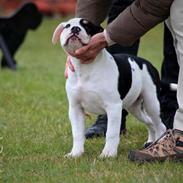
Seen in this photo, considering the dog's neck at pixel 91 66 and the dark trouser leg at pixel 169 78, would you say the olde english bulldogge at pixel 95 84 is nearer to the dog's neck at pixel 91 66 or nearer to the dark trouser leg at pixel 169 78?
the dog's neck at pixel 91 66

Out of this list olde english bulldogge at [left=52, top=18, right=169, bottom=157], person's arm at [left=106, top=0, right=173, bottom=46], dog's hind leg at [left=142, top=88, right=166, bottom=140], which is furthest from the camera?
dog's hind leg at [left=142, top=88, right=166, bottom=140]

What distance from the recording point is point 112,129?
4.11 meters

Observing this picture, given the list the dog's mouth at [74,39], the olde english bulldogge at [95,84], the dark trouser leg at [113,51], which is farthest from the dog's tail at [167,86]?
the dog's mouth at [74,39]

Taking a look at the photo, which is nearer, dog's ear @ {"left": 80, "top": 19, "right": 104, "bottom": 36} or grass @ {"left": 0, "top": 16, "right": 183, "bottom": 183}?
grass @ {"left": 0, "top": 16, "right": 183, "bottom": 183}

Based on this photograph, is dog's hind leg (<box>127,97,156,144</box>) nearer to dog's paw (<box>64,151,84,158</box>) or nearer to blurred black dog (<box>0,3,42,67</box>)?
dog's paw (<box>64,151,84,158</box>)

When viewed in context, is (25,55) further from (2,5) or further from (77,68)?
(2,5)

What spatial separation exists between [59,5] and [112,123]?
22140 millimetres

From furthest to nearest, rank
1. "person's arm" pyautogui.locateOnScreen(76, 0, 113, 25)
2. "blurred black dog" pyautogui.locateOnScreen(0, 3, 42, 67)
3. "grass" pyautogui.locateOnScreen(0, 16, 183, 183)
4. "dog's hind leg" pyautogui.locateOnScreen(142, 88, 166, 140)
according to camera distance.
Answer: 1. "blurred black dog" pyautogui.locateOnScreen(0, 3, 42, 67)
2. "dog's hind leg" pyautogui.locateOnScreen(142, 88, 166, 140)
3. "person's arm" pyautogui.locateOnScreen(76, 0, 113, 25)
4. "grass" pyautogui.locateOnScreen(0, 16, 183, 183)

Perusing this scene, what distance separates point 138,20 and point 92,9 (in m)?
0.55

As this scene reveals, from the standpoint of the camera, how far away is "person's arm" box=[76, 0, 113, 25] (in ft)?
14.6

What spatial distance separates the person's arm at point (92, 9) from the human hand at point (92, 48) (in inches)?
15.6

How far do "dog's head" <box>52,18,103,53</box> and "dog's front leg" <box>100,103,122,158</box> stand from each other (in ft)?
1.45

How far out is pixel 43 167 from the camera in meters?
3.84

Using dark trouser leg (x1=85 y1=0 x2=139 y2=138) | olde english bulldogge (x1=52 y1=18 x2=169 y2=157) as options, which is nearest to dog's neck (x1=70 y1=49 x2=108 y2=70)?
olde english bulldogge (x1=52 y1=18 x2=169 y2=157)
